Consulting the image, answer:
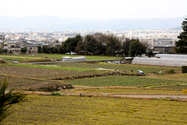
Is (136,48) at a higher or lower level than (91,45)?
lower

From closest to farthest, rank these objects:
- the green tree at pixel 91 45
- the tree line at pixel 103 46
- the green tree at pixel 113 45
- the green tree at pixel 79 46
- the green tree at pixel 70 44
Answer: the tree line at pixel 103 46
the green tree at pixel 113 45
the green tree at pixel 91 45
the green tree at pixel 79 46
the green tree at pixel 70 44

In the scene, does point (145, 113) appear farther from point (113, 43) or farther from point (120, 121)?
point (113, 43)

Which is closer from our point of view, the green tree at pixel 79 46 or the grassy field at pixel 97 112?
the grassy field at pixel 97 112

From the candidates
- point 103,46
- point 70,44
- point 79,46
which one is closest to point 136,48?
point 103,46

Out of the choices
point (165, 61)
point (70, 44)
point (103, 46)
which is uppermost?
point (70, 44)

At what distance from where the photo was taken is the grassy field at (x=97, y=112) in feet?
33.0

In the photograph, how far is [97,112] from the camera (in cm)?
1155

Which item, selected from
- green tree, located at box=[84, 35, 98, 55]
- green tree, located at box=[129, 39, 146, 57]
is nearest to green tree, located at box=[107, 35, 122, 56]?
green tree, located at box=[84, 35, 98, 55]

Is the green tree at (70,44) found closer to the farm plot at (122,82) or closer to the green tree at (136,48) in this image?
the green tree at (136,48)

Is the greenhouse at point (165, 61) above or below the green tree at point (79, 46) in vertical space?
below

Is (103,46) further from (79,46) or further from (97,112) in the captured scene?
(97,112)

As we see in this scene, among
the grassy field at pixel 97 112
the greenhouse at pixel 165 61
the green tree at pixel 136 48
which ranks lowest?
the grassy field at pixel 97 112

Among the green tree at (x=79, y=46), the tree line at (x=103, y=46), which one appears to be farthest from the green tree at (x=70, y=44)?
the green tree at (x=79, y=46)

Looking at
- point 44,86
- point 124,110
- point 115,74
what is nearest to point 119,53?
point 115,74
